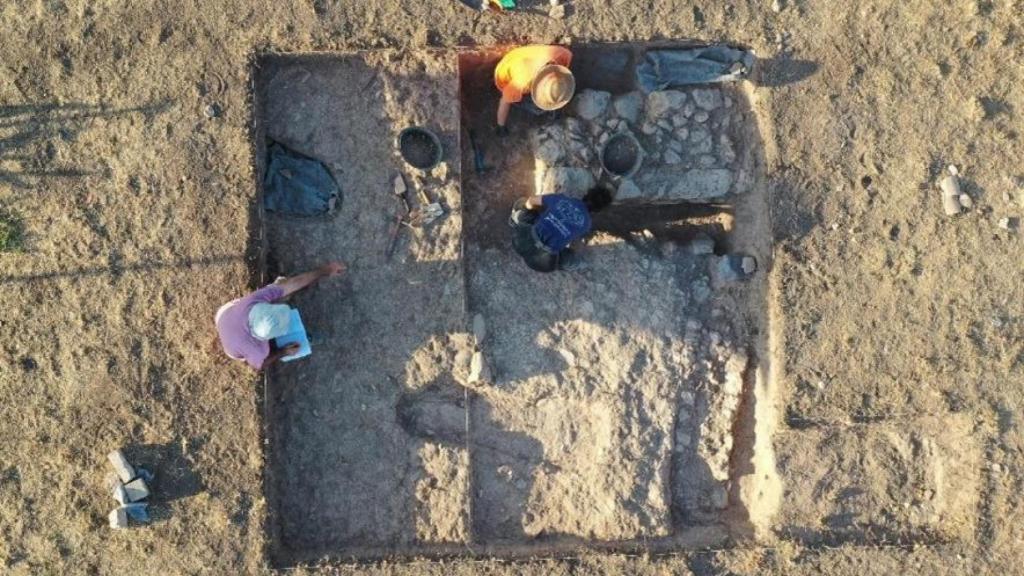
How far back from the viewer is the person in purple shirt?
17.5 ft

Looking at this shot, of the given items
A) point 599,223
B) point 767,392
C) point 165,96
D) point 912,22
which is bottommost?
point 767,392

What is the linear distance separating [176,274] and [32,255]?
1.09m

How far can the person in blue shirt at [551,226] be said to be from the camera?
577 cm

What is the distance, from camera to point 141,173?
600 cm

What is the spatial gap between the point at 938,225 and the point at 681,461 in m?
2.79

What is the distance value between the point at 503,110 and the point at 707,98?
65.8 inches

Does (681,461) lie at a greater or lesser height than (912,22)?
lesser

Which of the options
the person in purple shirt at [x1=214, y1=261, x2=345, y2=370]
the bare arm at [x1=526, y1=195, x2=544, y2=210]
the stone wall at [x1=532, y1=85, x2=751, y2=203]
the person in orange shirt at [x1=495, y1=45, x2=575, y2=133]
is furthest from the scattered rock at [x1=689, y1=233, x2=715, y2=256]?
the person in purple shirt at [x1=214, y1=261, x2=345, y2=370]

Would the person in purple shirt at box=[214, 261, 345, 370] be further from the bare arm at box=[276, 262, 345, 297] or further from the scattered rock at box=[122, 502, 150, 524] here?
the scattered rock at box=[122, 502, 150, 524]

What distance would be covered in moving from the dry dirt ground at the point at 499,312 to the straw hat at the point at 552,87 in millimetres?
648

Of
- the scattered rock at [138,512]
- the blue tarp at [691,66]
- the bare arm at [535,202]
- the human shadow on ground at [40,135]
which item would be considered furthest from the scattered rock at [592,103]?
the scattered rock at [138,512]

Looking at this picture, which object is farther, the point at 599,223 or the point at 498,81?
the point at 599,223

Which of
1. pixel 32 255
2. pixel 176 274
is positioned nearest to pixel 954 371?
pixel 176 274

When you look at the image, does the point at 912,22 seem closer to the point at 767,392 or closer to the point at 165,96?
the point at 767,392
